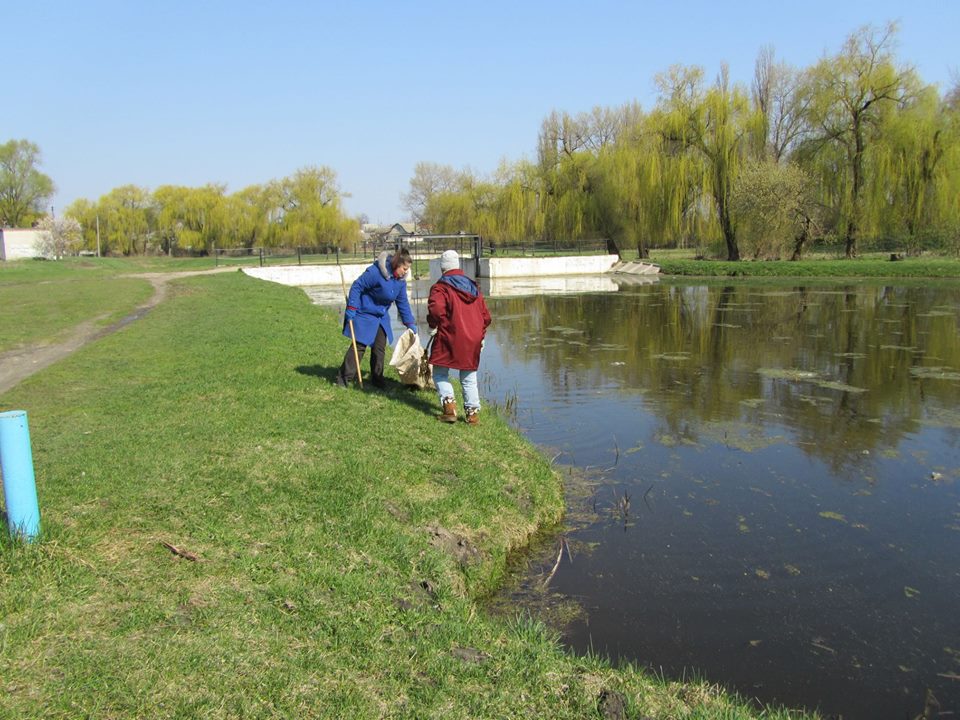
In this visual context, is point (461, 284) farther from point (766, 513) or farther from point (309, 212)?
point (309, 212)

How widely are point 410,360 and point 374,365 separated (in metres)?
0.54

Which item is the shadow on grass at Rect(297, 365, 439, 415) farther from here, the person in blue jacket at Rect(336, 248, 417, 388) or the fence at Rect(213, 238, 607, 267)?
the fence at Rect(213, 238, 607, 267)

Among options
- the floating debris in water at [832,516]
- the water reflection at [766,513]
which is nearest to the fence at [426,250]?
the water reflection at [766,513]

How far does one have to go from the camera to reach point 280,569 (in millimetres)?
4453

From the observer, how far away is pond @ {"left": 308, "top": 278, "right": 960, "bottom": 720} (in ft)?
15.3

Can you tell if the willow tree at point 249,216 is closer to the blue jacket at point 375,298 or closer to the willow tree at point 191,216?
the willow tree at point 191,216

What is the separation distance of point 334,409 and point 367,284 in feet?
5.57

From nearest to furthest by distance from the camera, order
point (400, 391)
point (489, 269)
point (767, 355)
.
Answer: point (400, 391) < point (767, 355) < point (489, 269)

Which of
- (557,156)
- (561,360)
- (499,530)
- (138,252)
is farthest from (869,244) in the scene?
(138,252)

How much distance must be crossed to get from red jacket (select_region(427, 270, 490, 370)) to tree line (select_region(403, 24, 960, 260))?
119 feet

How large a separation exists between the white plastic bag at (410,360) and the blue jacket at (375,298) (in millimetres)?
219

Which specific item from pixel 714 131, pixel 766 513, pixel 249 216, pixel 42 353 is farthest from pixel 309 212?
pixel 766 513

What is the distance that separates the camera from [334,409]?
789 cm

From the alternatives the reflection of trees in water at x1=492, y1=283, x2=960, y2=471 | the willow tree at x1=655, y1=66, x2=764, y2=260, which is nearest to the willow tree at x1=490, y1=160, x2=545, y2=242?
the willow tree at x1=655, y1=66, x2=764, y2=260
